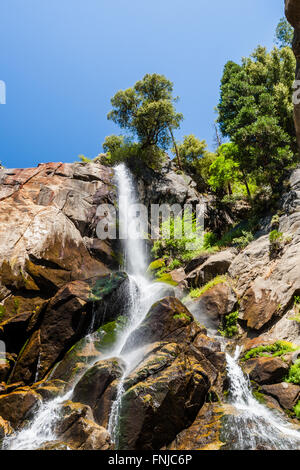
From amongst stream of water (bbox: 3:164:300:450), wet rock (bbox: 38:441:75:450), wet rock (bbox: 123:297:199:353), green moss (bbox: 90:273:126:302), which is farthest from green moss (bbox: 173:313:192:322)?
wet rock (bbox: 38:441:75:450)

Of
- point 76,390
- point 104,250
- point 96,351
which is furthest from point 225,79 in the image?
point 76,390

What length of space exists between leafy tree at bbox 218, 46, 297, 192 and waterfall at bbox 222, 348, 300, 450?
1215 centimetres

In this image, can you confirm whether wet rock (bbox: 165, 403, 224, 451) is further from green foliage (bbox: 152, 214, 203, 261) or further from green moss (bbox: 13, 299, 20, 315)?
green foliage (bbox: 152, 214, 203, 261)

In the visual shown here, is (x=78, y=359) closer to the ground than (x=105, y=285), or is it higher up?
closer to the ground

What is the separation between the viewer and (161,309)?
909 centimetres

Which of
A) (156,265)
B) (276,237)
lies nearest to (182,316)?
(276,237)

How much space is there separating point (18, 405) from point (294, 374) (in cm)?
782

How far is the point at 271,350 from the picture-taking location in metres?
8.58

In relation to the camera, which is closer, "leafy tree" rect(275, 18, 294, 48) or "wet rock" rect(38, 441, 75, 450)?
"wet rock" rect(38, 441, 75, 450)

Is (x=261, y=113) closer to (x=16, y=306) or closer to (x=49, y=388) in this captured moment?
(x=16, y=306)

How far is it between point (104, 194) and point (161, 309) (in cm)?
1283

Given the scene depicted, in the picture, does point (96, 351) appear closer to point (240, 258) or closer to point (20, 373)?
point (20, 373)

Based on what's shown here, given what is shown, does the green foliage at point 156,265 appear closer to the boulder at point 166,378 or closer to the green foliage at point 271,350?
the boulder at point 166,378

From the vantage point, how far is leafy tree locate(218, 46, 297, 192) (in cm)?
1573
